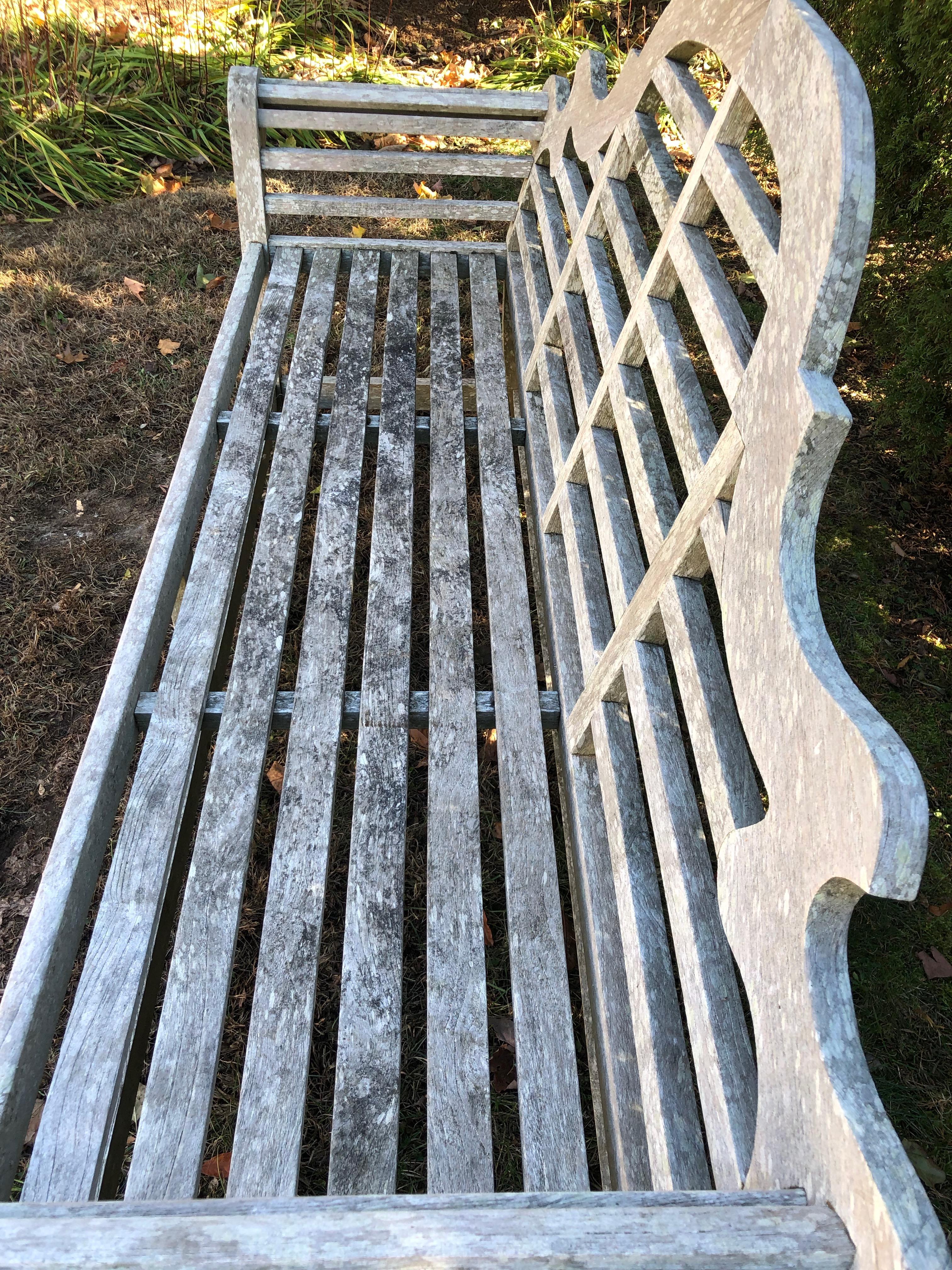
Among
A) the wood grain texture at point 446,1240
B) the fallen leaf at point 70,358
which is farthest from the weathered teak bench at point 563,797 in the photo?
the fallen leaf at point 70,358

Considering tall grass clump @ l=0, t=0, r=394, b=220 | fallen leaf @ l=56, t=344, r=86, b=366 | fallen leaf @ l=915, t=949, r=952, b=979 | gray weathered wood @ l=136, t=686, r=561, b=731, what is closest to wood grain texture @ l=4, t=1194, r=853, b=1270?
gray weathered wood @ l=136, t=686, r=561, b=731

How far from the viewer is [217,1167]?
1.80 metres

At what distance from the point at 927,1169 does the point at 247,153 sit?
324 cm

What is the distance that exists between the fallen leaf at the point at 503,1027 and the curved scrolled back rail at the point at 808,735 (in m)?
1.19

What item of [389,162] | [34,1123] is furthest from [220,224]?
[34,1123]

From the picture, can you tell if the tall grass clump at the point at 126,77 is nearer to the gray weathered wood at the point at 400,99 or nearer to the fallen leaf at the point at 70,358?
the fallen leaf at the point at 70,358

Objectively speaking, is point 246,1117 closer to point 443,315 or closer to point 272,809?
point 272,809

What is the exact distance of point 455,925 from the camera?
1.53 meters

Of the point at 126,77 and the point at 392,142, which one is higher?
the point at 126,77

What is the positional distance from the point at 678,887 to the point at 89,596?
230 centimetres

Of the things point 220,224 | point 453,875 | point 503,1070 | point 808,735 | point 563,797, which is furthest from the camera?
point 220,224

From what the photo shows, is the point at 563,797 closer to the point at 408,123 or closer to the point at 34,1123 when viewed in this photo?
the point at 34,1123

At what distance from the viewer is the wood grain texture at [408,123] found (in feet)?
9.17

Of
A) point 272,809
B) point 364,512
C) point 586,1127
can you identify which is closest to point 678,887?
point 586,1127
